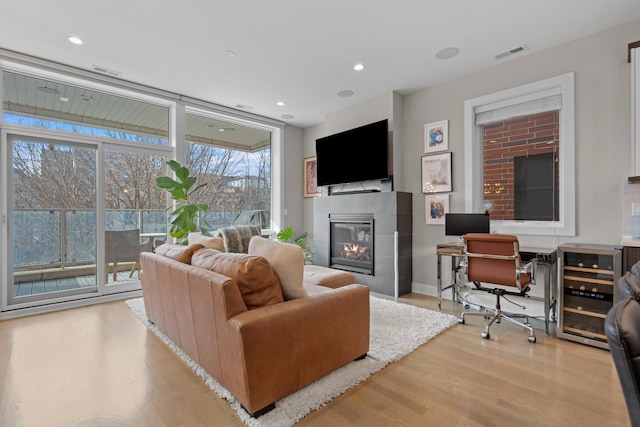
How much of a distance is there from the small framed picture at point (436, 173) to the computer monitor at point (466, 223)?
546 mm

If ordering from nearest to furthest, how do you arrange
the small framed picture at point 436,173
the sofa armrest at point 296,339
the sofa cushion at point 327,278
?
the sofa armrest at point 296,339
the sofa cushion at point 327,278
the small framed picture at point 436,173

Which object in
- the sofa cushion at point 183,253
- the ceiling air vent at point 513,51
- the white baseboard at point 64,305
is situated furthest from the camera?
the white baseboard at point 64,305

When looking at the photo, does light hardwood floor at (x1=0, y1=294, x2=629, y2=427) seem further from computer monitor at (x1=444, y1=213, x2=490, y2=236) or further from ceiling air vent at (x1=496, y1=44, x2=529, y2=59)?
ceiling air vent at (x1=496, y1=44, x2=529, y2=59)

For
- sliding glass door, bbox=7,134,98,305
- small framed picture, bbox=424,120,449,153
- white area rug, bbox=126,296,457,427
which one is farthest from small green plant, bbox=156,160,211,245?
small framed picture, bbox=424,120,449,153

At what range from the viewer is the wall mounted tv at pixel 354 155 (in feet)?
14.0

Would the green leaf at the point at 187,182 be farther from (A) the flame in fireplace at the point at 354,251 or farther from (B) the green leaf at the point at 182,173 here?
(A) the flame in fireplace at the point at 354,251

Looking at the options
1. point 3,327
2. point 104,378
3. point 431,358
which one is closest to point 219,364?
point 104,378

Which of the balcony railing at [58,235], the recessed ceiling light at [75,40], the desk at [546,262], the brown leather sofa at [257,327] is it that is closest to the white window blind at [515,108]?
the desk at [546,262]

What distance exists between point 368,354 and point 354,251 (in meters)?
2.41

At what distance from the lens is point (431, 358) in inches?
91.0

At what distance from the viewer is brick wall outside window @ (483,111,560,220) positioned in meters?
3.31

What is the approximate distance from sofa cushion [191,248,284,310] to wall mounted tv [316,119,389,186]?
285 centimetres

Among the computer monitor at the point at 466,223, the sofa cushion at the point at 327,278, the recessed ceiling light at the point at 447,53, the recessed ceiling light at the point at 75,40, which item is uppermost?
the recessed ceiling light at the point at 75,40

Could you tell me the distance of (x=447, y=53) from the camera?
3.28 m
